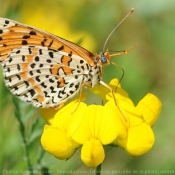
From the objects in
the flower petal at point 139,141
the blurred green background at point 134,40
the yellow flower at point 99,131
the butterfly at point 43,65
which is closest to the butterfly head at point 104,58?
the butterfly at point 43,65

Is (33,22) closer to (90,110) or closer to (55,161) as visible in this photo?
(55,161)

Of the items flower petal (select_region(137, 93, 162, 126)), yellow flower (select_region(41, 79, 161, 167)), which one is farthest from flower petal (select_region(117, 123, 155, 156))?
flower petal (select_region(137, 93, 162, 126))

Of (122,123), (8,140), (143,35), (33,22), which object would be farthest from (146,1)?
(122,123)

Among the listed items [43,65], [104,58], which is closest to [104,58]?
[104,58]

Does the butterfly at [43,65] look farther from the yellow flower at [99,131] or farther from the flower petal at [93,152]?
the flower petal at [93,152]

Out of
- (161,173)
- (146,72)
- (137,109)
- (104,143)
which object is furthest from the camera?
(146,72)

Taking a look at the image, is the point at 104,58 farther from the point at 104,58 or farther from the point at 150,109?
the point at 150,109

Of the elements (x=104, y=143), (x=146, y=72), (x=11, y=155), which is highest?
(x=104, y=143)
